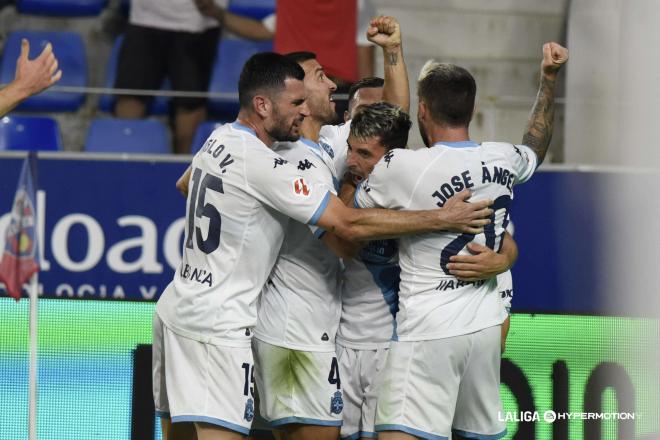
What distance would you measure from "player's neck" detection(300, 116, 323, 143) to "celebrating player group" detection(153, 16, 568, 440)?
0.35 feet

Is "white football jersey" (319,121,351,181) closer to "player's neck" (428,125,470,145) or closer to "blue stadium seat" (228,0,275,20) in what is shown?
"player's neck" (428,125,470,145)

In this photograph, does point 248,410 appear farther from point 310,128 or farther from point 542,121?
point 542,121

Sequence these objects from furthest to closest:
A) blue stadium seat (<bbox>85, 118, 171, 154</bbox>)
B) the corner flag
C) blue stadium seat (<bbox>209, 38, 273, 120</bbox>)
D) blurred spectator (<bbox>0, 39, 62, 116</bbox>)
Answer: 1. blue stadium seat (<bbox>209, 38, 273, 120</bbox>)
2. blue stadium seat (<bbox>85, 118, 171, 154</bbox>)
3. the corner flag
4. blurred spectator (<bbox>0, 39, 62, 116</bbox>)

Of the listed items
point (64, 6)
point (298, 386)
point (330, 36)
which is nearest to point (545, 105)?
point (298, 386)

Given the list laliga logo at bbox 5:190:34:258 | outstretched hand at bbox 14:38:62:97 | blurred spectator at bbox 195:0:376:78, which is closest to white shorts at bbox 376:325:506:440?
outstretched hand at bbox 14:38:62:97

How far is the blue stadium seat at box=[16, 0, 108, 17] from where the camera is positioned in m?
8.59

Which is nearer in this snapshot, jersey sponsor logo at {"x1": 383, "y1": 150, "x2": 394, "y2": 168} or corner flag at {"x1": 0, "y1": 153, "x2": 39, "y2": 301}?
jersey sponsor logo at {"x1": 383, "y1": 150, "x2": 394, "y2": 168}

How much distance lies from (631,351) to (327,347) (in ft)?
4.53

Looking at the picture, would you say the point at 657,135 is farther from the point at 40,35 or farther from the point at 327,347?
the point at 40,35

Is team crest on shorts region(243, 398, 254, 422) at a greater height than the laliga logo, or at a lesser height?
lesser

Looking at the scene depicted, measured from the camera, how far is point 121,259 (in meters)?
6.92

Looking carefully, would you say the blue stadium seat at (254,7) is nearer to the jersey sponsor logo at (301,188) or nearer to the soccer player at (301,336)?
the soccer player at (301,336)

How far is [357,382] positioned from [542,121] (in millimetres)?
1218

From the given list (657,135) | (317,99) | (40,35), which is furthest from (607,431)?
(40,35)
